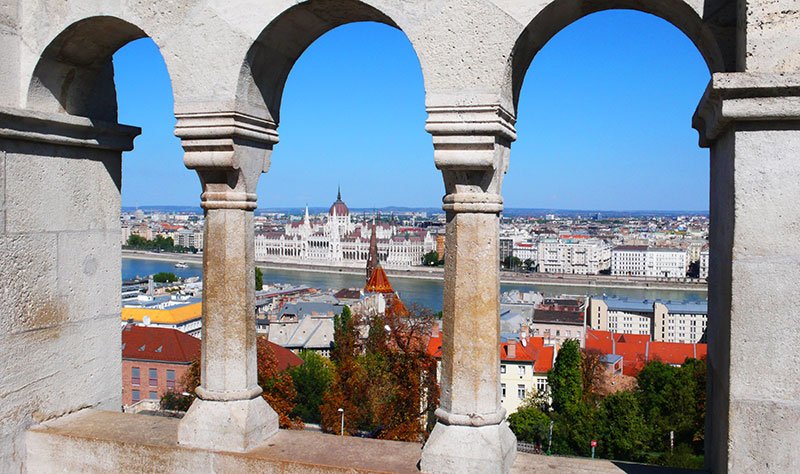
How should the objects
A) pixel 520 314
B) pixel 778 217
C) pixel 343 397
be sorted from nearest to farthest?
pixel 778 217
pixel 343 397
pixel 520 314

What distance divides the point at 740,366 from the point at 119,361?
10.2 ft

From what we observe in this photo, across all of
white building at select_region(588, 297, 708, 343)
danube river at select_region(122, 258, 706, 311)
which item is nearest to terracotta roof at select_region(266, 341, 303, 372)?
white building at select_region(588, 297, 708, 343)

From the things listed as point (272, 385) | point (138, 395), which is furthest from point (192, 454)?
point (138, 395)

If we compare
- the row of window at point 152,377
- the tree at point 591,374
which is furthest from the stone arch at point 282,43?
the tree at point 591,374

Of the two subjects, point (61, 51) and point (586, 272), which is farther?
point (586, 272)

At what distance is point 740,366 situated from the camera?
2.44m

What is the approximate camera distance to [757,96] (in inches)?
92.8

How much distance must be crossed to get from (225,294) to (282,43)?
112 centimetres

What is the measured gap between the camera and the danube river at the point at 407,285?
84.1m

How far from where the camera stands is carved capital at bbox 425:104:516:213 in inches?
113

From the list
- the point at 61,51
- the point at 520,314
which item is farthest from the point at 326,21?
the point at 520,314

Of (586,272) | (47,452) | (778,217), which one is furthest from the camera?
(586,272)

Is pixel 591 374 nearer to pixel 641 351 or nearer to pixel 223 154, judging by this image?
pixel 641 351

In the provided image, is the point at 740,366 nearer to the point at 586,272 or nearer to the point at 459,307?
the point at 459,307
